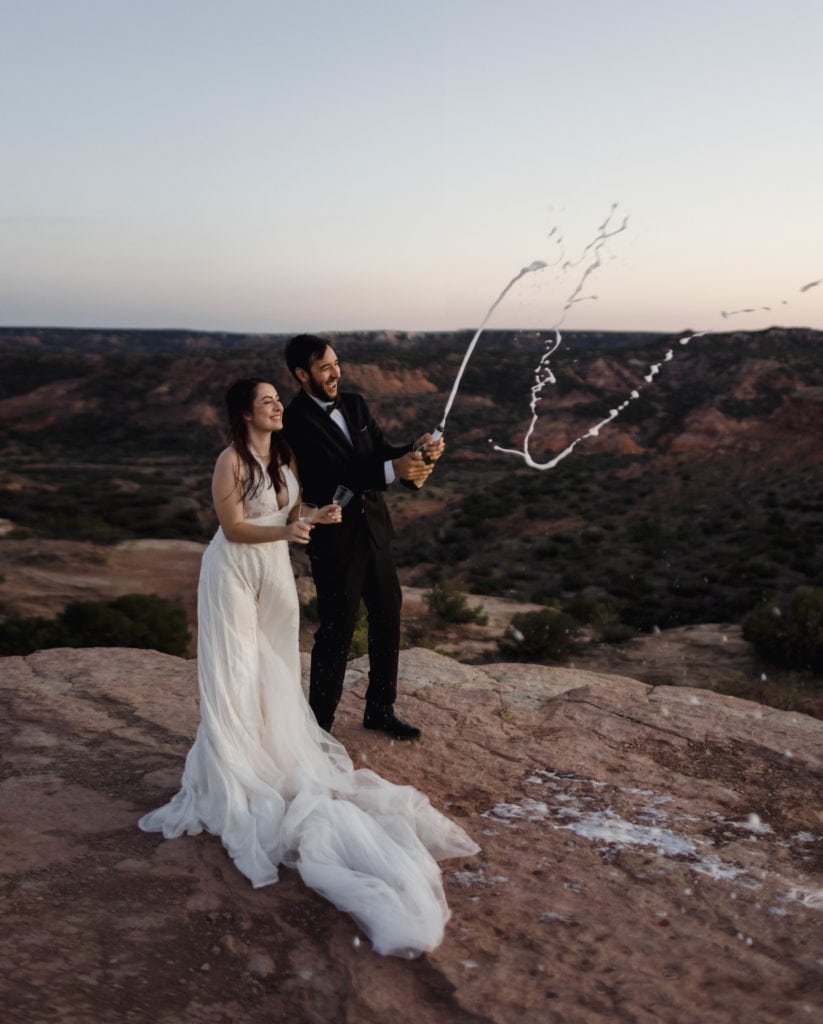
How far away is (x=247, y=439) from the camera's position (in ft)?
12.7

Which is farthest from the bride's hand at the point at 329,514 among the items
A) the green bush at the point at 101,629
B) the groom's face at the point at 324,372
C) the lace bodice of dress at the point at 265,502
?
the green bush at the point at 101,629

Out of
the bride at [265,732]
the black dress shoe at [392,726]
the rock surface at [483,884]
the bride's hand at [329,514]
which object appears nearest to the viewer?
the rock surface at [483,884]

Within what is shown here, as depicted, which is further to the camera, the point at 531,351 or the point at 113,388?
the point at 531,351

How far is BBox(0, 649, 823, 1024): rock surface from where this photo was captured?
2.64 metres


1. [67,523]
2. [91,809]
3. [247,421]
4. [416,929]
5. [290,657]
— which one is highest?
[247,421]

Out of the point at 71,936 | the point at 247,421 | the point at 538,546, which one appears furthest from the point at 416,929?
the point at 538,546

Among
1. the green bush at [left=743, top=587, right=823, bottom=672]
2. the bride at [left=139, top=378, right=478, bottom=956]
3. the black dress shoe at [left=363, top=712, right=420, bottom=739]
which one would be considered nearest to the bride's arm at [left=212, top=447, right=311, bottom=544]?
the bride at [left=139, top=378, right=478, bottom=956]

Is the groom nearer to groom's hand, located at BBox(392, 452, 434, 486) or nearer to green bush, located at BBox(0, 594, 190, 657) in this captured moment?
groom's hand, located at BBox(392, 452, 434, 486)

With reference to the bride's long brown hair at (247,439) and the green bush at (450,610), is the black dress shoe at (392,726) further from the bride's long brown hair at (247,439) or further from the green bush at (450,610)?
the green bush at (450,610)

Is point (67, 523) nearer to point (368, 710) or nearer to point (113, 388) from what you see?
point (368, 710)

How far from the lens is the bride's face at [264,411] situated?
3814 millimetres

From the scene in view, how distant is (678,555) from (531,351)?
52623 millimetres

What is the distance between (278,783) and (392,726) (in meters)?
1.21

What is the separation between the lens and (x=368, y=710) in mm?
5012
